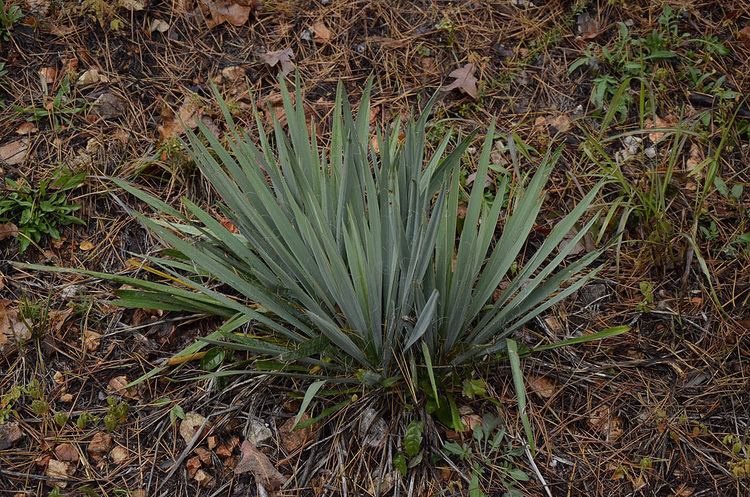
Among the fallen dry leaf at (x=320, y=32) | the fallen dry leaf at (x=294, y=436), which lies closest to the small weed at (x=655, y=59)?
the fallen dry leaf at (x=320, y=32)

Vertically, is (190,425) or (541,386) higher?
(190,425)

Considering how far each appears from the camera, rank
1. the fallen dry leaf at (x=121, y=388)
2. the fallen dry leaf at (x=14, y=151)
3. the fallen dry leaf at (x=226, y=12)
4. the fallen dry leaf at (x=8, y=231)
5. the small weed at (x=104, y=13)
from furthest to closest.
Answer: the fallen dry leaf at (x=226, y=12) → the small weed at (x=104, y=13) → the fallen dry leaf at (x=14, y=151) → the fallen dry leaf at (x=8, y=231) → the fallen dry leaf at (x=121, y=388)

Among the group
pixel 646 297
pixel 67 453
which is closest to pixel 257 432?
pixel 67 453

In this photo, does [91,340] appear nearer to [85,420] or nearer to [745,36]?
[85,420]

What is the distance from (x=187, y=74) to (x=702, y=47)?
69.4 inches

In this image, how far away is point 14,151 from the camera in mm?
2344

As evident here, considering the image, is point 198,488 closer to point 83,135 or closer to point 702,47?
point 83,135

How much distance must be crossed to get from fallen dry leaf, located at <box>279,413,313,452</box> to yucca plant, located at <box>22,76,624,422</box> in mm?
154

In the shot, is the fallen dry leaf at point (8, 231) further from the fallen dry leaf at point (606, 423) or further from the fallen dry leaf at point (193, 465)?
the fallen dry leaf at point (606, 423)

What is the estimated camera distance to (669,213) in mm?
2225

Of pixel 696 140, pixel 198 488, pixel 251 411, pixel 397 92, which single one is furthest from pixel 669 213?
pixel 198 488

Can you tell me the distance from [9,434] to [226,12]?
5.15 feet

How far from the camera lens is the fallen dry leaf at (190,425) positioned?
6.16 feet

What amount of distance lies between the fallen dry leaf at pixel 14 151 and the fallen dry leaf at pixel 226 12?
0.76 metres
